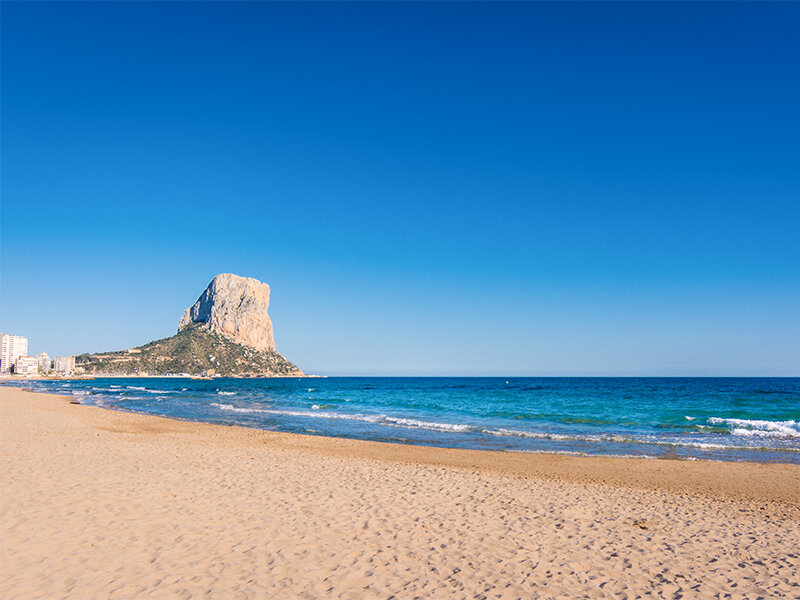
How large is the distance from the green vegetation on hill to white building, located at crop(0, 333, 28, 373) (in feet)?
74.7

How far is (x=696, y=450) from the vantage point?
2070 cm

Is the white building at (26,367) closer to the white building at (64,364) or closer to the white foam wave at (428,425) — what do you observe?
the white building at (64,364)

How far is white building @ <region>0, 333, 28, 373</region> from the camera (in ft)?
577

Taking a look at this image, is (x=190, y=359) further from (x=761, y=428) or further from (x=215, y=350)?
(x=761, y=428)

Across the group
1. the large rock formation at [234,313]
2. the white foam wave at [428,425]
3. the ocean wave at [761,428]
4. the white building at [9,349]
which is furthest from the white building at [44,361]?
the ocean wave at [761,428]

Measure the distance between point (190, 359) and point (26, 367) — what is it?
5748 centimetres

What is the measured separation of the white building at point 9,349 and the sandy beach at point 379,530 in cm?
21091

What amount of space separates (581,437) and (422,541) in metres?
19.6

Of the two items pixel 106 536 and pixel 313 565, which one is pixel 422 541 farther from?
pixel 106 536

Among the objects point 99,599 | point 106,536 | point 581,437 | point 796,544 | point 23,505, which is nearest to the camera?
point 99,599

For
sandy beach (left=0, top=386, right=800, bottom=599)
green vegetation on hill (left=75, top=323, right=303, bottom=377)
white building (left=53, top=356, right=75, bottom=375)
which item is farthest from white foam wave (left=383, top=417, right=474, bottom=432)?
white building (left=53, top=356, right=75, bottom=375)

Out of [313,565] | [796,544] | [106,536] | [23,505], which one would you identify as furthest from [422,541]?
[23,505]

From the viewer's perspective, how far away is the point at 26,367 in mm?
159750

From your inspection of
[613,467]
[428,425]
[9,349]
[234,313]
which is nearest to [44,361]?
[9,349]
